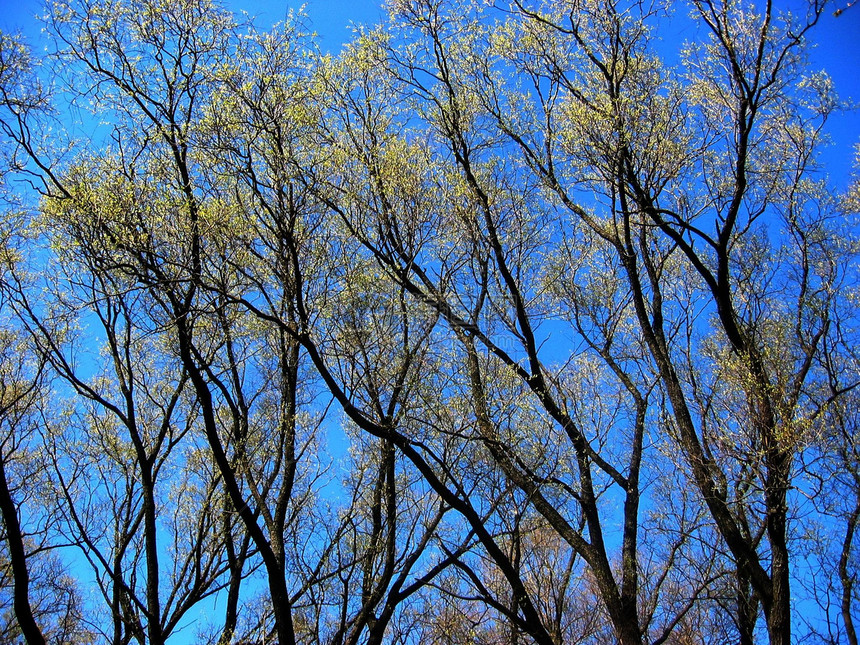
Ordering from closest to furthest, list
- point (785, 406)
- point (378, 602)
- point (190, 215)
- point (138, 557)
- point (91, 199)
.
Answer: point (91, 199) < point (190, 215) < point (785, 406) < point (378, 602) < point (138, 557)

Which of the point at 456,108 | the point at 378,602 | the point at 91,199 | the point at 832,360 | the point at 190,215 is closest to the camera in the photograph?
the point at 91,199

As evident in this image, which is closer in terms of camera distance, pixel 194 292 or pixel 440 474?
pixel 194 292

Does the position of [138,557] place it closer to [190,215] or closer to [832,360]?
[190,215]

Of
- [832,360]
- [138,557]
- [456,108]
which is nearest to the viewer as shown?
Answer: [138,557]

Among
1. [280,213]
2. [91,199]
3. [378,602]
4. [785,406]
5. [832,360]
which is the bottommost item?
[378,602]

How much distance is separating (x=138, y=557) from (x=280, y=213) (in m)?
5.75

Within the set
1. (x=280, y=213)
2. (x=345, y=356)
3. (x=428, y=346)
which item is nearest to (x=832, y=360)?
(x=428, y=346)

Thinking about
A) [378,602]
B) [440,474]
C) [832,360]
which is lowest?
[378,602]

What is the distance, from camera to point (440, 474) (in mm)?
8680

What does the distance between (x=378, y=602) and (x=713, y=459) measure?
4.98 metres

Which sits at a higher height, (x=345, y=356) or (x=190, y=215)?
(x=190, y=215)

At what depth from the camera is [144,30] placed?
7832mm

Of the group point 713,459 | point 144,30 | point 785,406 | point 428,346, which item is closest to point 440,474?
point 428,346

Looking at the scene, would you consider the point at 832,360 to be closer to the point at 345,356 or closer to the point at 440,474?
the point at 440,474
